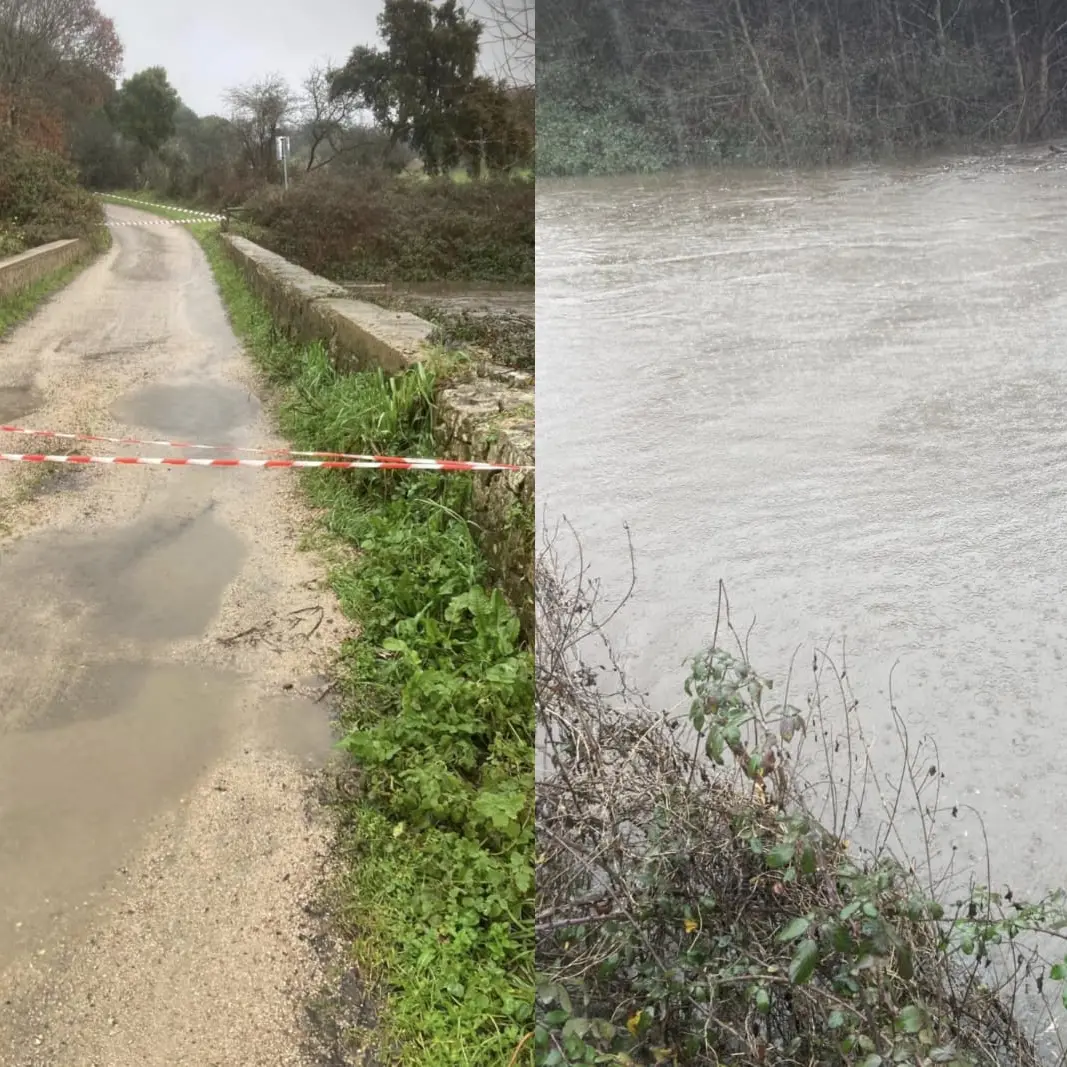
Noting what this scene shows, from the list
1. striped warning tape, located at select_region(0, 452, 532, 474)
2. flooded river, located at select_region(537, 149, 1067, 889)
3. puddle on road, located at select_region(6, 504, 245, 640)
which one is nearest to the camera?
puddle on road, located at select_region(6, 504, 245, 640)

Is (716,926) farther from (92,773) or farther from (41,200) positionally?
(41,200)

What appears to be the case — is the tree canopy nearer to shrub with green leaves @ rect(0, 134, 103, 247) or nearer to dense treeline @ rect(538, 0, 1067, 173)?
shrub with green leaves @ rect(0, 134, 103, 247)

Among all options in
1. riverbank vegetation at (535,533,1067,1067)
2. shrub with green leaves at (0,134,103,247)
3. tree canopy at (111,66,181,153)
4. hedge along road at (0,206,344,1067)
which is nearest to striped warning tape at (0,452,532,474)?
hedge along road at (0,206,344,1067)

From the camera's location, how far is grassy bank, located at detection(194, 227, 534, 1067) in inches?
46.1

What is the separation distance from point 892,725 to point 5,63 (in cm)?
216

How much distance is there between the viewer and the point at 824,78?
20.5 ft

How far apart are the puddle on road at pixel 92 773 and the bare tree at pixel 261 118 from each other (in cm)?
90

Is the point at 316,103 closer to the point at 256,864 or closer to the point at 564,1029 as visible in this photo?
the point at 256,864

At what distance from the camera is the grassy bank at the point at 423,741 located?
3.84ft

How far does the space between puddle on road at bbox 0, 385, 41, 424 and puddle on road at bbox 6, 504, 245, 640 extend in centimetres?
27

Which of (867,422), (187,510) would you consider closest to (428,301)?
(187,510)

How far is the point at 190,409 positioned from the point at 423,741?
93 centimetres

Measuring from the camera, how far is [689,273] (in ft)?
19.0

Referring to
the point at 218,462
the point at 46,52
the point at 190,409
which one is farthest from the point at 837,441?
the point at 46,52
